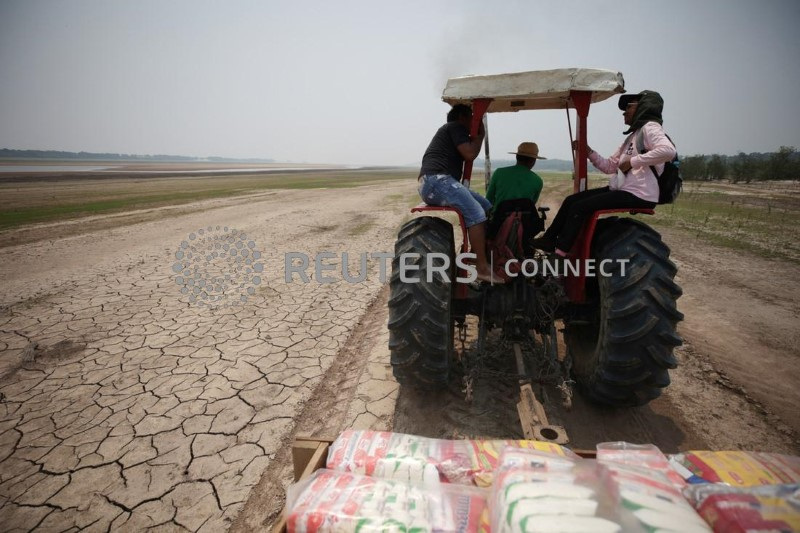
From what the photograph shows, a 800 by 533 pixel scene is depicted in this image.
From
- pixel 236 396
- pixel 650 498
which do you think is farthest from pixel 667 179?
pixel 236 396

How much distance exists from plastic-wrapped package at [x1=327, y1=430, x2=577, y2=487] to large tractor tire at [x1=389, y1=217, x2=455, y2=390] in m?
1.06

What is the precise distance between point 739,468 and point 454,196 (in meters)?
2.09

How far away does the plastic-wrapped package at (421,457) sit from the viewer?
1.43 metres

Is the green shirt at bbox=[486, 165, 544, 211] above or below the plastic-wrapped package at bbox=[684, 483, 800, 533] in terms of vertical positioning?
above

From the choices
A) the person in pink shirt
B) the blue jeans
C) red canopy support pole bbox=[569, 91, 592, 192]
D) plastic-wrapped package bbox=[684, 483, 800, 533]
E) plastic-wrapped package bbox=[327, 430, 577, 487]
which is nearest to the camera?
plastic-wrapped package bbox=[684, 483, 800, 533]

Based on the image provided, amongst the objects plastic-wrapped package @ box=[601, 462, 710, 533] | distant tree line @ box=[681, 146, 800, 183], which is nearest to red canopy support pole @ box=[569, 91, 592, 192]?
plastic-wrapped package @ box=[601, 462, 710, 533]

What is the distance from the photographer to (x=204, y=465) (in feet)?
8.52

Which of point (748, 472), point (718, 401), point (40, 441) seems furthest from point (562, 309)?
point (40, 441)

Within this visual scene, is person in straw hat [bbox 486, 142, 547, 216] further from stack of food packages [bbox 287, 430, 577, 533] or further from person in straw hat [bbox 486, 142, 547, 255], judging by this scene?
stack of food packages [bbox 287, 430, 577, 533]

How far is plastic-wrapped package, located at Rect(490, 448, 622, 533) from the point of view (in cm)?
99

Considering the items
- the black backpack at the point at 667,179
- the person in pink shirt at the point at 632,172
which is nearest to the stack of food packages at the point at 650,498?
the person in pink shirt at the point at 632,172

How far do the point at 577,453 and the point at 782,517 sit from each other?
0.64 m

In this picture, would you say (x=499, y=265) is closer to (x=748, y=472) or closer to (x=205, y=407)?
(x=748, y=472)

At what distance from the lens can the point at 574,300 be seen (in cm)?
293
